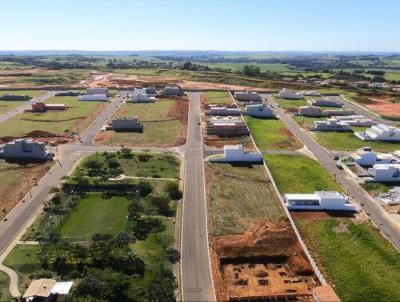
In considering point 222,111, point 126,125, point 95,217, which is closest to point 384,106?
point 222,111

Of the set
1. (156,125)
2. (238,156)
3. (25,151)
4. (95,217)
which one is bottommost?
(156,125)

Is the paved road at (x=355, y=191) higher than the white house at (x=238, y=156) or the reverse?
the reverse

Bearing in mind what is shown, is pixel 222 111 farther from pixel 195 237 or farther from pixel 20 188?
pixel 195 237

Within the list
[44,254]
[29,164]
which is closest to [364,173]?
[44,254]

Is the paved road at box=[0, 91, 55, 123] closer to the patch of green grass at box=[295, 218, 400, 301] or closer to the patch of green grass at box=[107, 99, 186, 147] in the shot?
the patch of green grass at box=[107, 99, 186, 147]

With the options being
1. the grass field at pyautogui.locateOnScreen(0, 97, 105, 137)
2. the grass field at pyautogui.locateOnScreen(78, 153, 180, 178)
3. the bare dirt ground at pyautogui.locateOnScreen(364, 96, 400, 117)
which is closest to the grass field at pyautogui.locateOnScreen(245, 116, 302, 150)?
the grass field at pyautogui.locateOnScreen(78, 153, 180, 178)

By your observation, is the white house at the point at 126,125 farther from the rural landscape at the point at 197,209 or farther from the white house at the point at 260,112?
the white house at the point at 260,112

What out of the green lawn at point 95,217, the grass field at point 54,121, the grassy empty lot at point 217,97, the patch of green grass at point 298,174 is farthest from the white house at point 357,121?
the green lawn at point 95,217
